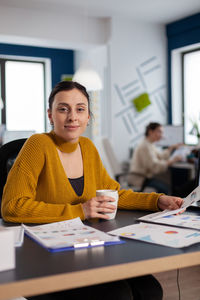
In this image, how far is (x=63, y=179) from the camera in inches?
58.2

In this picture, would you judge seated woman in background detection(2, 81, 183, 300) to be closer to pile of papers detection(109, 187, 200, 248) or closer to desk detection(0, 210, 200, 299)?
pile of papers detection(109, 187, 200, 248)

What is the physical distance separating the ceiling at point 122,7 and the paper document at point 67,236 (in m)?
4.81

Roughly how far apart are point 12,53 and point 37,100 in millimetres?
948

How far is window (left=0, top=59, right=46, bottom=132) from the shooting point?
22.7ft

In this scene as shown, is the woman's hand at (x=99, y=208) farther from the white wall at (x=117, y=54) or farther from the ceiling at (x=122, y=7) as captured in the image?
the white wall at (x=117, y=54)

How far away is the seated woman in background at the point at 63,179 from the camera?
1.28 meters

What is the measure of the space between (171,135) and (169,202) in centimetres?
439

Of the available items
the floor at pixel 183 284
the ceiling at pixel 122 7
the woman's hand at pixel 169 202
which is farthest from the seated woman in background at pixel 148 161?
the woman's hand at pixel 169 202

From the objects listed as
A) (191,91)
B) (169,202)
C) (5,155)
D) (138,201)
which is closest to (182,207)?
(169,202)

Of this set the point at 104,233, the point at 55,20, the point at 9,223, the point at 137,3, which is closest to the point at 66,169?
the point at 9,223

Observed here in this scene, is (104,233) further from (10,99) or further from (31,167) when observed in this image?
(10,99)

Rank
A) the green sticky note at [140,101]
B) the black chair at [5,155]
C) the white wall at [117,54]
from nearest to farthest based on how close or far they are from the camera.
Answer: the black chair at [5,155] → the white wall at [117,54] → the green sticky note at [140,101]

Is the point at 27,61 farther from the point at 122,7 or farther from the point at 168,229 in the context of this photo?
the point at 168,229

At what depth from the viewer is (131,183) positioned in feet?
15.6
